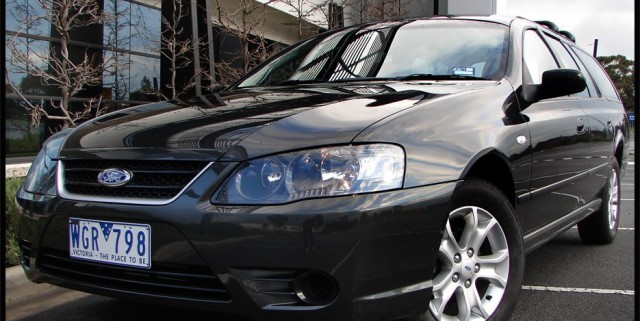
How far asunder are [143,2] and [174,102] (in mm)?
8543

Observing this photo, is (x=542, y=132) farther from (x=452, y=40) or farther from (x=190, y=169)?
(x=190, y=169)

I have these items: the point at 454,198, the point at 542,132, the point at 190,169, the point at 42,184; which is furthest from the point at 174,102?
the point at 542,132

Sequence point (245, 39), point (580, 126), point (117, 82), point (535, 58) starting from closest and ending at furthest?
point (535, 58), point (580, 126), point (245, 39), point (117, 82)

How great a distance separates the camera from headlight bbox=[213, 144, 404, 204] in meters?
1.90

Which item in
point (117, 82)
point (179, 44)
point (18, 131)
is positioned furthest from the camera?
point (117, 82)

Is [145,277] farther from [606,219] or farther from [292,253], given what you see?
[606,219]

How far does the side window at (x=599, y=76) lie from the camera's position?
464 cm

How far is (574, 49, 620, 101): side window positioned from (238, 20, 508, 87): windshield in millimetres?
1747

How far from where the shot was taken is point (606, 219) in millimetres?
4590

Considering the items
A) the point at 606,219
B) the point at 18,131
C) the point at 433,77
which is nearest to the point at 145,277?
the point at 433,77

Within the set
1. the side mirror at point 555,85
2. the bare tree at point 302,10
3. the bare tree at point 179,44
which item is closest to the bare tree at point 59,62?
the bare tree at point 179,44

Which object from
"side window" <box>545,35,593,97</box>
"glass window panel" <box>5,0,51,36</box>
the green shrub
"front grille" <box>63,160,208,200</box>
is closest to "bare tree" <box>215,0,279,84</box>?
"glass window panel" <box>5,0,51,36</box>

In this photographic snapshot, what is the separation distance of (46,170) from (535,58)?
286cm

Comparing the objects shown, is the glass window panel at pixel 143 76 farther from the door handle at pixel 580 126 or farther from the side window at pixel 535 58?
the door handle at pixel 580 126
